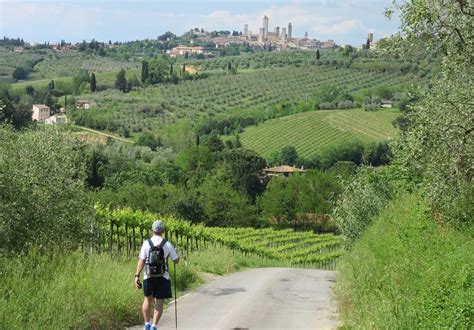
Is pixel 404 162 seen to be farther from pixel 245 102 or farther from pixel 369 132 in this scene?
pixel 245 102

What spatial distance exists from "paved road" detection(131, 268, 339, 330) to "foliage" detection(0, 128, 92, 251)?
304cm

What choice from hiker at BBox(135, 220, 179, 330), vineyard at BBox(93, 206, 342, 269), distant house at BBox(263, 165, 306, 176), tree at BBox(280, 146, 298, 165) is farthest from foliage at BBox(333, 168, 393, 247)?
tree at BBox(280, 146, 298, 165)

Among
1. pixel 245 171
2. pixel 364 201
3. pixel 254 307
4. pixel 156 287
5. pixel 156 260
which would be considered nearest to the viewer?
pixel 156 260

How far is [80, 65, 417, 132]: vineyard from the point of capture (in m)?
150

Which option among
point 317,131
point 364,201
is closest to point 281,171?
point 317,131

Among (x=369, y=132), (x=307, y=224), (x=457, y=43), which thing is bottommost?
(x=307, y=224)

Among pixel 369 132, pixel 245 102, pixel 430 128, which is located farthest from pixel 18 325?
pixel 245 102

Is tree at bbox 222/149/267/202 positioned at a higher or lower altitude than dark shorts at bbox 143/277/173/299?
lower

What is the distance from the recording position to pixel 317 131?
142 meters

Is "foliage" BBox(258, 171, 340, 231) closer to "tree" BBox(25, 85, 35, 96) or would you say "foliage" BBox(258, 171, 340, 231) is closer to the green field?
the green field

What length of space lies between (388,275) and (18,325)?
6.11 meters

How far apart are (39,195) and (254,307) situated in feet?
18.4

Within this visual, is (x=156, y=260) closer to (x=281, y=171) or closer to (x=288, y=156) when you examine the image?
(x=281, y=171)

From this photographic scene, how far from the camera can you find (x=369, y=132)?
136 m
